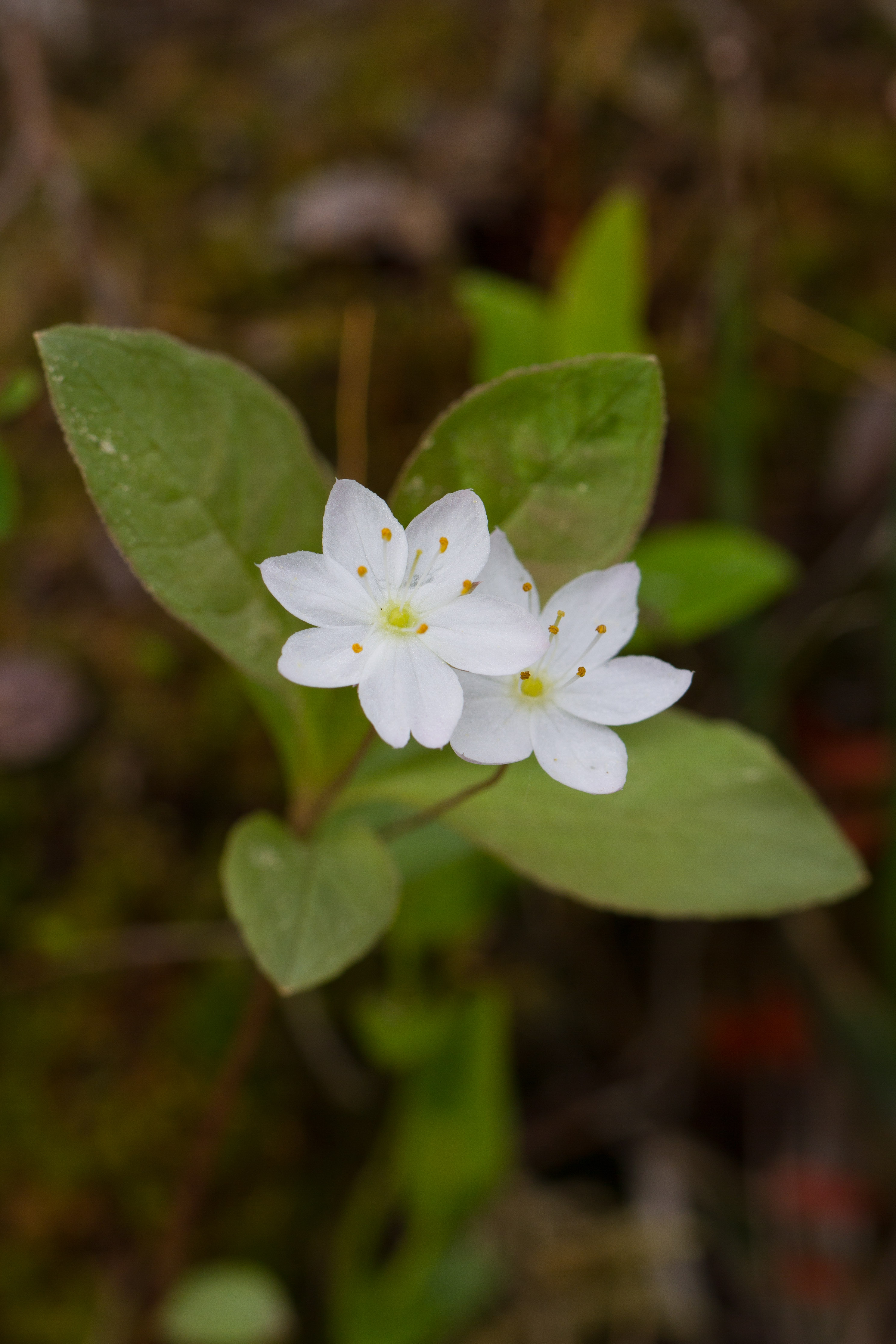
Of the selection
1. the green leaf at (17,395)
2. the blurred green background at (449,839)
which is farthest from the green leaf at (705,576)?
the green leaf at (17,395)

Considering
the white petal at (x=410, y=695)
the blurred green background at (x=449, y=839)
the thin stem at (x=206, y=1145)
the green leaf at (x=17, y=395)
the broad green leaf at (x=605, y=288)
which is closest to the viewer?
the white petal at (x=410, y=695)

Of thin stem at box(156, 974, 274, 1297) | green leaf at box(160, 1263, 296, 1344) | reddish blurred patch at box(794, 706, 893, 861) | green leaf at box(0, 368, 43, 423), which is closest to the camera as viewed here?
thin stem at box(156, 974, 274, 1297)

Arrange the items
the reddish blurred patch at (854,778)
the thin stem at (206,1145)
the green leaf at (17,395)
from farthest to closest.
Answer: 1. the reddish blurred patch at (854,778)
2. the green leaf at (17,395)
3. the thin stem at (206,1145)

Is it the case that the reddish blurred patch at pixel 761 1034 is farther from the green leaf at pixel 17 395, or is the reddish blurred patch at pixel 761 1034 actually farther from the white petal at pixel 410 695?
the green leaf at pixel 17 395

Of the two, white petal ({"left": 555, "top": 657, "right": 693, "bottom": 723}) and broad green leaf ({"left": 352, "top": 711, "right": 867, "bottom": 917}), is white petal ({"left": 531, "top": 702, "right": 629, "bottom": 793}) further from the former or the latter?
broad green leaf ({"left": 352, "top": 711, "right": 867, "bottom": 917})

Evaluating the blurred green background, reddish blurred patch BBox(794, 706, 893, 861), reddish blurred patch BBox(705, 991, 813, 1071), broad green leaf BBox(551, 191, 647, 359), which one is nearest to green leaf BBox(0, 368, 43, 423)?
the blurred green background

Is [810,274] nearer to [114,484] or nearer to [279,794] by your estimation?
[279,794]
